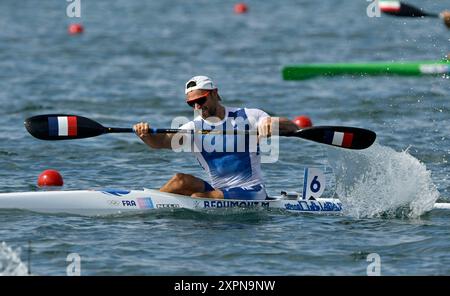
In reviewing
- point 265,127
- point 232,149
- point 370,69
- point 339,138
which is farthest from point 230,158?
point 370,69

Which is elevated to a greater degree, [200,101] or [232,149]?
[200,101]

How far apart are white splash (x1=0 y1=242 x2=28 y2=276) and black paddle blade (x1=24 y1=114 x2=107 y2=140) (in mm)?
2454

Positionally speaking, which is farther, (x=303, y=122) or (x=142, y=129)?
(x=303, y=122)

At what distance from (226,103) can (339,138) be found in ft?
33.0

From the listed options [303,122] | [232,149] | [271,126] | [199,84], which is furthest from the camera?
[303,122]

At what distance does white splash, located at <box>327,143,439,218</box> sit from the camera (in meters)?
13.8

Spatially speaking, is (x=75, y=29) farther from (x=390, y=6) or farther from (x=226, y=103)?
(x=390, y=6)

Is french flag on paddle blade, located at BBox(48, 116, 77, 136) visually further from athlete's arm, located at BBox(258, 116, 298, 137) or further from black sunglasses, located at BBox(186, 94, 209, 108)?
athlete's arm, located at BBox(258, 116, 298, 137)

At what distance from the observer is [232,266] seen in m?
11.4

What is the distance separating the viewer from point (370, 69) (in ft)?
66.2

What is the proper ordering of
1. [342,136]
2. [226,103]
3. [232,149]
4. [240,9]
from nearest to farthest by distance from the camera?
[232,149] < [342,136] < [226,103] < [240,9]
